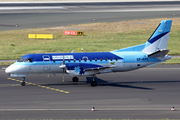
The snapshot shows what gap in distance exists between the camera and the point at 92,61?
27812mm

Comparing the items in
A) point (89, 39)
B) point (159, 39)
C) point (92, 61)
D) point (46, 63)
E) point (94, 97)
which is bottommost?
point (94, 97)

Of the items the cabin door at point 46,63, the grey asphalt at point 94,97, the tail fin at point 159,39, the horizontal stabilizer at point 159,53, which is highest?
the tail fin at point 159,39

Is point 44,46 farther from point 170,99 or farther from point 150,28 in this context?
point 170,99

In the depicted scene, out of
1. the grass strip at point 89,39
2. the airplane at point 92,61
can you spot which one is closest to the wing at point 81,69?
the airplane at point 92,61

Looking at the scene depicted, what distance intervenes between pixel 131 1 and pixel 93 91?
342ft

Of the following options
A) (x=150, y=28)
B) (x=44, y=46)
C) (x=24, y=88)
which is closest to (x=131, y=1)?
(x=150, y=28)

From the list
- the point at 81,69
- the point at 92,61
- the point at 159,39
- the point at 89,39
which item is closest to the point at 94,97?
the point at 81,69

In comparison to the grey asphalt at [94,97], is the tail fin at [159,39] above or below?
above

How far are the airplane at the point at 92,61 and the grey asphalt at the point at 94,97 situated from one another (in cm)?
158

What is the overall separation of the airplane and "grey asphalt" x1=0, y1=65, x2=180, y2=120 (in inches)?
62.2

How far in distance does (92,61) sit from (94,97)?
596 cm

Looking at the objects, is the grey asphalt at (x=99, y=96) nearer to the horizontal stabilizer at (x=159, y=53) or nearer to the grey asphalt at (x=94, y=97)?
the grey asphalt at (x=94, y=97)

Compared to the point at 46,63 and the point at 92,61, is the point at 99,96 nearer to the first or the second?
the point at 92,61

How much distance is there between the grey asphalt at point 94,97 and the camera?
18406mm
